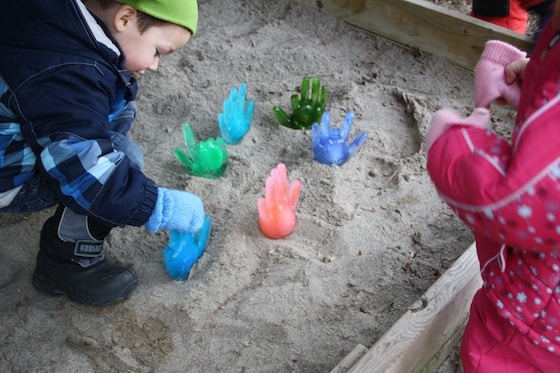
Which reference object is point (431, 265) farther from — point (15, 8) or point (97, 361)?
point (15, 8)

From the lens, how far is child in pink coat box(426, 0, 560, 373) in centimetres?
92

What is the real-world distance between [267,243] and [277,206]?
0.12 metres

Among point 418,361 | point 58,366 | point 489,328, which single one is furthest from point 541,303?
point 58,366

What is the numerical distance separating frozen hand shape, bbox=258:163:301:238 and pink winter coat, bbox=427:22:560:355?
754mm

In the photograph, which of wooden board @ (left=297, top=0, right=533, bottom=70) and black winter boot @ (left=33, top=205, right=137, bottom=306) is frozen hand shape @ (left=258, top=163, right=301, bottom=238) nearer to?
black winter boot @ (left=33, top=205, right=137, bottom=306)

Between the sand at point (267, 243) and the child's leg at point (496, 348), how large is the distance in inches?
12.8

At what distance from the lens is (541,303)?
1.14m

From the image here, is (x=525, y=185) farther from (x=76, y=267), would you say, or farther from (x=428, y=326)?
(x=76, y=267)

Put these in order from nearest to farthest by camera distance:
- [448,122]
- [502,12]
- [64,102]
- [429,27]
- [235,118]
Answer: [448,122] → [64,102] → [235,118] → [429,27] → [502,12]

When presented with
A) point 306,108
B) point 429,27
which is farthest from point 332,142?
point 429,27

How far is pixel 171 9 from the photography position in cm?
148

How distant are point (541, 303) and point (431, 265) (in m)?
0.66

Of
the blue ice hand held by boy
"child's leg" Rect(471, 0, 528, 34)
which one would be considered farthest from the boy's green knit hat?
"child's leg" Rect(471, 0, 528, 34)

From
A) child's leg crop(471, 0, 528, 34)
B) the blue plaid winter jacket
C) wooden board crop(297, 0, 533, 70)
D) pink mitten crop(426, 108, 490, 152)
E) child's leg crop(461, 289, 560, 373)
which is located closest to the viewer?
pink mitten crop(426, 108, 490, 152)
